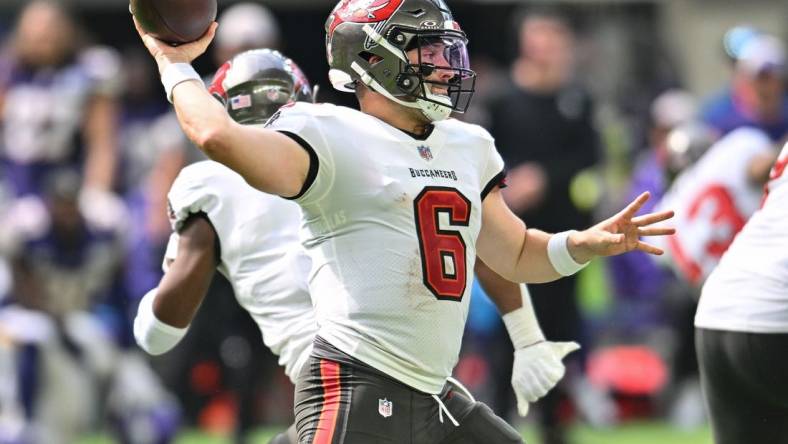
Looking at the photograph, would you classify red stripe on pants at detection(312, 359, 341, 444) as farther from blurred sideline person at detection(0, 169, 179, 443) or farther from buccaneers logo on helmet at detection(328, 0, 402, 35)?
blurred sideline person at detection(0, 169, 179, 443)

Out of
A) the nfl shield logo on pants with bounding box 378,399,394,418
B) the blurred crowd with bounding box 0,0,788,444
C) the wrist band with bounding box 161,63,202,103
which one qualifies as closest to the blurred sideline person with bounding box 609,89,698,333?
the blurred crowd with bounding box 0,0,788,444

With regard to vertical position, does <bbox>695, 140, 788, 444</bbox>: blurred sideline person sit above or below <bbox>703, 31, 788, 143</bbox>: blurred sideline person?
above

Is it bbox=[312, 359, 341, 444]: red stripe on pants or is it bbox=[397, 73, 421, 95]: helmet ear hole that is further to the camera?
bbox=[397, 73, 421, 95]: helmet ear hole

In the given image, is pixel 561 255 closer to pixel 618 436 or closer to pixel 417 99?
pixel 417 99

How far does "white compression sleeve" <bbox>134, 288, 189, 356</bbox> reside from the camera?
4.71 meters

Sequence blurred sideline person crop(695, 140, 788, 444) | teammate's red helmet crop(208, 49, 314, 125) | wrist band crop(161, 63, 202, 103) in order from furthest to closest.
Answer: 1. teammate's red helmet crop(208, 49, 314, 125)
2. blurred sideline person crop(695, 140, 788, 444)
3. wrist band crop(161, 63, 202, 103)

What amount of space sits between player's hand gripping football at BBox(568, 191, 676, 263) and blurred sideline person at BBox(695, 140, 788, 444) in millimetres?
602

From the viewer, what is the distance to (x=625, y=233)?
414cm

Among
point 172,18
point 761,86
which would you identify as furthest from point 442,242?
point 761,86

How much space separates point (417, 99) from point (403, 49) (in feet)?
0.51

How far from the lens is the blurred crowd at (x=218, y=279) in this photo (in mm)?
7625

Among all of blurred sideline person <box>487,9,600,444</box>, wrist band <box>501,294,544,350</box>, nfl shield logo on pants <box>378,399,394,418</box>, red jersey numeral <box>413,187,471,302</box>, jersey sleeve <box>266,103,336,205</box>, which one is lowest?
blurred sideline person <box>487,9,600,444</box>

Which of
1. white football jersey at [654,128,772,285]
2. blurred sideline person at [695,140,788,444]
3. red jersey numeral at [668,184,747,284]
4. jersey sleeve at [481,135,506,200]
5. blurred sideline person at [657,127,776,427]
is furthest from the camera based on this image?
red jersey numeral at [668,184,747,284]

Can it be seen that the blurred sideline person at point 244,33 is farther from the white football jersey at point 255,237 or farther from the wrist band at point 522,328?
the wrist band at point 522,328
